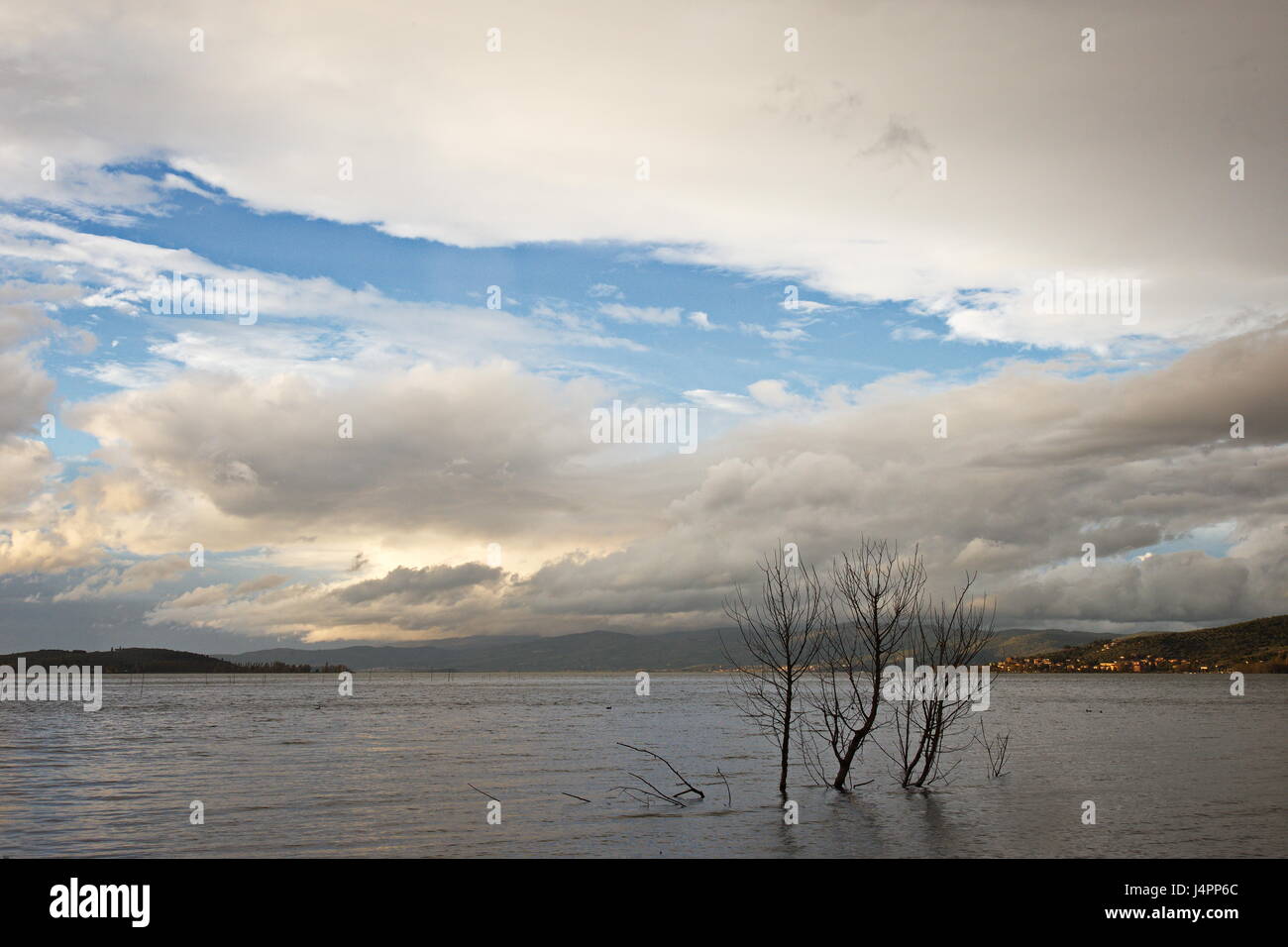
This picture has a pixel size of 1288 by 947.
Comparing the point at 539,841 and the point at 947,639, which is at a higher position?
the point at 947,639

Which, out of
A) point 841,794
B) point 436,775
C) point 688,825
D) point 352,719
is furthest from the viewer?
point 352,719

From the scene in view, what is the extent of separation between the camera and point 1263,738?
5981 centimetres

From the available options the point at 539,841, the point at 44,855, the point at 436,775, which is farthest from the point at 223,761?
the point at 539,841

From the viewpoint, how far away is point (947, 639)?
105 feet
